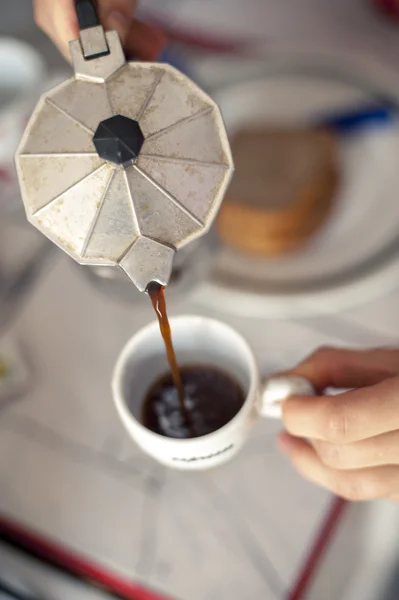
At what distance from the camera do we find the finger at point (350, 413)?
0.37 metres

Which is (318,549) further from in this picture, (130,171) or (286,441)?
(130,171)

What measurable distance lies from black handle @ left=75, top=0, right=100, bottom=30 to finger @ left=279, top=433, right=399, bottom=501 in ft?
1.04

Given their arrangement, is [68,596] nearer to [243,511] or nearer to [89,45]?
[243,511]

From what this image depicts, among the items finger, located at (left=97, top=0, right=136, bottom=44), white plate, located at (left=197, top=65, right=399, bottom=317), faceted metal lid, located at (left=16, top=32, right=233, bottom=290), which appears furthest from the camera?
white plate, located at (left=197, top=65, right=399, bottom=317)

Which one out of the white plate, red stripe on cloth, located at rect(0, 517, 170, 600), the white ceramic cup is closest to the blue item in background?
the white plate

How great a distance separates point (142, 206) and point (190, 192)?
3 centimetres

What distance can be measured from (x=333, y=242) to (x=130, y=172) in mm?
350

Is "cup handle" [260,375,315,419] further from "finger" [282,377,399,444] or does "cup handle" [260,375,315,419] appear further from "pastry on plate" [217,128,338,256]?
"pastry on plate" [217,128,338,256]

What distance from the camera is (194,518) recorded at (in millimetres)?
505

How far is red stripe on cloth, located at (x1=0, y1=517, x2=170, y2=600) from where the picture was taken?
48cm

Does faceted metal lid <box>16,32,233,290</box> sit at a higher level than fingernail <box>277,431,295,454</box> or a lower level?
higher

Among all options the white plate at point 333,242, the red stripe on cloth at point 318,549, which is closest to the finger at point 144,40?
the white plate at point 333,242

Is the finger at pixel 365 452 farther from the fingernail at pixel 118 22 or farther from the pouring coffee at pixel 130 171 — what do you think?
the fingernail at pixel 118 22

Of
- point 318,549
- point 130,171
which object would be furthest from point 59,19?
point 318,549
